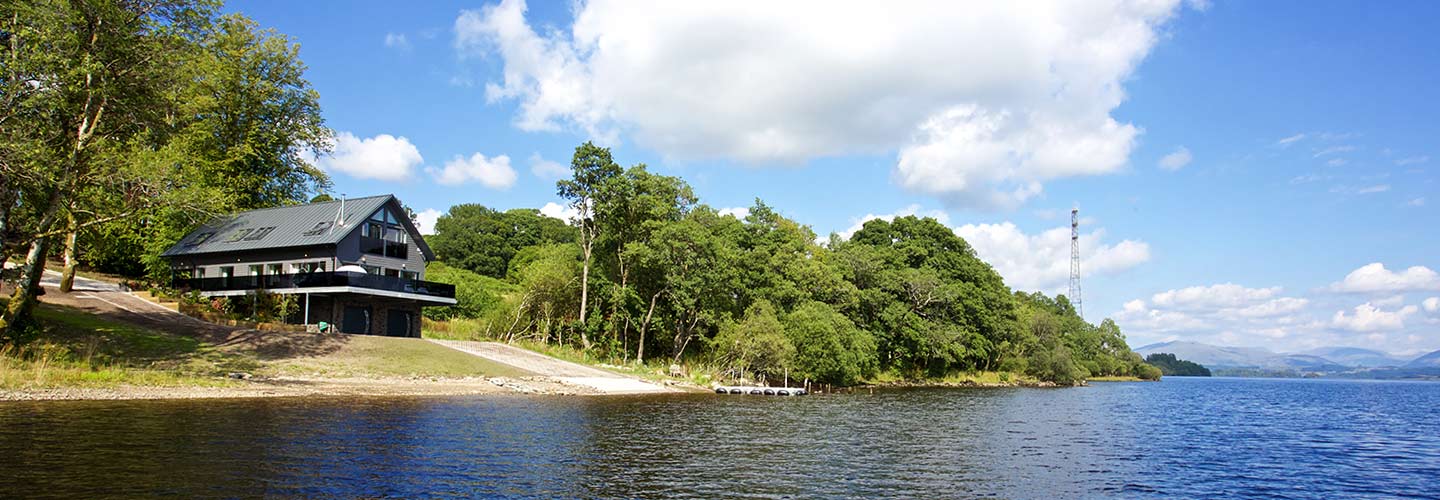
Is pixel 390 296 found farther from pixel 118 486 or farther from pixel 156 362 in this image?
pixel 118 486

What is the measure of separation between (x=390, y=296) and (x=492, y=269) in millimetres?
60476

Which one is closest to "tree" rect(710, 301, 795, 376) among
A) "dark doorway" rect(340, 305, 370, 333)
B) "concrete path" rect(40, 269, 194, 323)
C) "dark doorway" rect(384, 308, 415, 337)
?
"dark doorway" rect(384, 308, 415, 337)

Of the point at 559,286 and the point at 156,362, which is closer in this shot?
the point at 156,362

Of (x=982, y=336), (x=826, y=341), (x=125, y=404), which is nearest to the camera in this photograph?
(x=125, y=404)

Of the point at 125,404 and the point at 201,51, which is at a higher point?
the point at 201,51

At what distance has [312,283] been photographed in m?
51.5

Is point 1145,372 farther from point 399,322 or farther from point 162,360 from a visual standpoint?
point 162,360

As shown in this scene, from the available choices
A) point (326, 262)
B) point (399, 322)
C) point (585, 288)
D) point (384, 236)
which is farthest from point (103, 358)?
point (585, 288)

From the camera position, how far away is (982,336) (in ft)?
272

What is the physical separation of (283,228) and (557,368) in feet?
74.2

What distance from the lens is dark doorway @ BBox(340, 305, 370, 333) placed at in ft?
173

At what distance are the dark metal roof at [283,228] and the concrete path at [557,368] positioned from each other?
1025cm

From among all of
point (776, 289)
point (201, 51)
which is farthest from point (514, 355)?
point (201, 51)

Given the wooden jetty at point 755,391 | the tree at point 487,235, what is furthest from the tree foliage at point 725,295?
the tree at point 487,235
